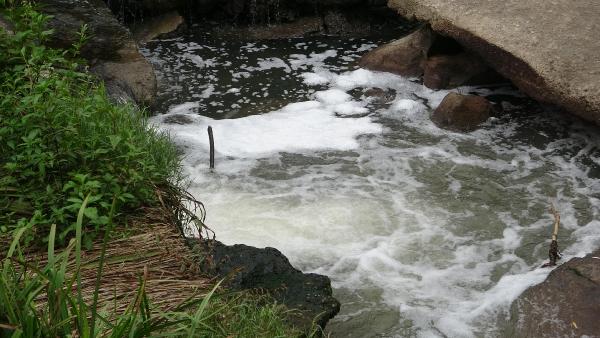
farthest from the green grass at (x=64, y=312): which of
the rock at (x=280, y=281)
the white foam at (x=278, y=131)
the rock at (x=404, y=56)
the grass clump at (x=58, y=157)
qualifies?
the rock at (x=404, y=56)

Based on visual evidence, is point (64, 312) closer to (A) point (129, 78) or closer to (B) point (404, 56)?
(A) point (129, 78)

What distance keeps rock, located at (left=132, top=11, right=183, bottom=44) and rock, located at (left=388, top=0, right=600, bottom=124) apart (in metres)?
3.73

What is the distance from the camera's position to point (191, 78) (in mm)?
8133

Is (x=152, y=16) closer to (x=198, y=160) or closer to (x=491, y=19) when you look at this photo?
(x=198, y=160)

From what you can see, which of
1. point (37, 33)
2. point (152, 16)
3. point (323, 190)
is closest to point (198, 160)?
point (323, 190)

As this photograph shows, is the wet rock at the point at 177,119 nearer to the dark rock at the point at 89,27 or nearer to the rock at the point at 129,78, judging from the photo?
the rock at the point at 129,78

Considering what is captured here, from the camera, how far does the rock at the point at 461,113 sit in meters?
6.89

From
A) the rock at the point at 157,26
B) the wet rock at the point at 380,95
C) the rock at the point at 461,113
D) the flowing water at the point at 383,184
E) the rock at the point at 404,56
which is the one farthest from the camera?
the rock at the point at 157,26

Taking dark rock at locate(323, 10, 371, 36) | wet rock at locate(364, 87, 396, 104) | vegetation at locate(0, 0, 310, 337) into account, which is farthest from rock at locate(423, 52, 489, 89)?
vegetation at locate(0, 0, 310, 337)

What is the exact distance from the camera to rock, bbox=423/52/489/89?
7.84 meters

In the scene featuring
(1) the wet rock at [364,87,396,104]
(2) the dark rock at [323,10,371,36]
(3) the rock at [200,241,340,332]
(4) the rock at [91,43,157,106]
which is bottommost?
(1) the wet rock at [364,87,396,104]

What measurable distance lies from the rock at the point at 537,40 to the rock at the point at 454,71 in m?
0.61

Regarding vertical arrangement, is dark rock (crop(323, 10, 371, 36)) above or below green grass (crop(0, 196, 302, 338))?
below

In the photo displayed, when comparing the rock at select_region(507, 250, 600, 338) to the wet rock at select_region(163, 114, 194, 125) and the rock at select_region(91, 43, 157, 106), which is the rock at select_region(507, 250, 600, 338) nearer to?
the wet rock at select_region(163, 114, 194, 125)
